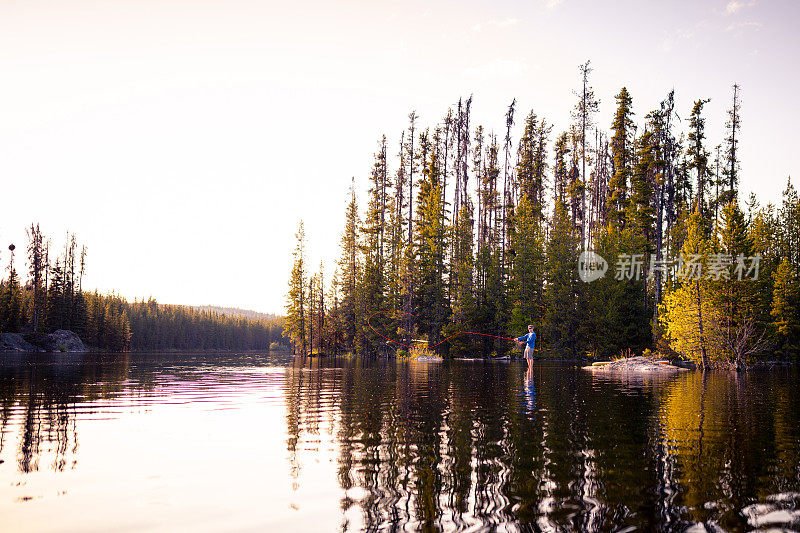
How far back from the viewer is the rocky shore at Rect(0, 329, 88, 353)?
94812 millimetres

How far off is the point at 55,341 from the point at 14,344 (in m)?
6.14

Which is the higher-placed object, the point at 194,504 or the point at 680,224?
the point at 680,224

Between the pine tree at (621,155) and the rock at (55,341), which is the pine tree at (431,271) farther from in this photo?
the rock at (55,341)

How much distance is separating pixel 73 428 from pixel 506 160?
7455cm

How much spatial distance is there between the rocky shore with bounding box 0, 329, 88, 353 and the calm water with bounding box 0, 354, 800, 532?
307 ft

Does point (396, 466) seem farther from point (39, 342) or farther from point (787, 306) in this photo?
point (39, 342)

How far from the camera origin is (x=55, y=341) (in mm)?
100062

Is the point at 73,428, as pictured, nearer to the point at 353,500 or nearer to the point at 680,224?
the point at 353,500

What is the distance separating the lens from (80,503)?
7.11m

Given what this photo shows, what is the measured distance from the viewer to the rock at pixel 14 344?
93731 mm

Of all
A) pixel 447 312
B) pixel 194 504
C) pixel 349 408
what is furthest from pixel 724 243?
pixel 194 504

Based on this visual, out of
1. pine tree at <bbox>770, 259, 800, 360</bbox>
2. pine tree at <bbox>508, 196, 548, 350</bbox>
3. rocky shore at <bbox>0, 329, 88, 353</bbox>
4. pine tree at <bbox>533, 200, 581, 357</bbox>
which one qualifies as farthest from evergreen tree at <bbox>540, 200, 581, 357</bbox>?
rocky shore at <bbox>0, 329, 88, 353</bbox>

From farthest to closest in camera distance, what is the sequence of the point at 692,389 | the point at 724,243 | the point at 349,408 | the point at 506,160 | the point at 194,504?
the point at 506,160, the point at 724,243, the point at 692,389, the point at 349,408, the point at 194,504

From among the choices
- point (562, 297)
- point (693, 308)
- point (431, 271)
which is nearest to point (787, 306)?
point (693, 308)
